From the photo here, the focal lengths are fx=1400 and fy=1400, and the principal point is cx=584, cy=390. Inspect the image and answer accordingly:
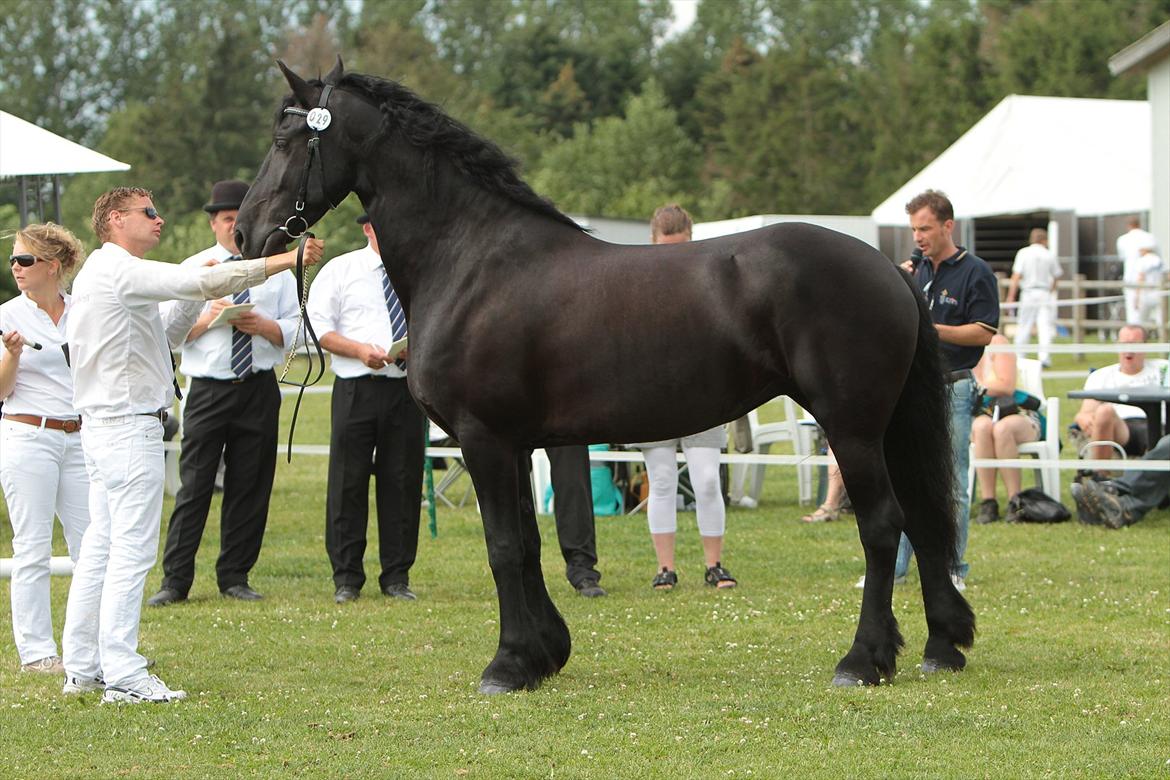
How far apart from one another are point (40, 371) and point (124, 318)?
0.92 metres

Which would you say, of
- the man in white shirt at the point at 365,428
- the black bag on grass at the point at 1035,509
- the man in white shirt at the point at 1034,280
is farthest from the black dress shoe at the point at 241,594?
the man in white shirt at the point at 1034,280

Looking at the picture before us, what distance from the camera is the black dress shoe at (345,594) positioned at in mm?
7934

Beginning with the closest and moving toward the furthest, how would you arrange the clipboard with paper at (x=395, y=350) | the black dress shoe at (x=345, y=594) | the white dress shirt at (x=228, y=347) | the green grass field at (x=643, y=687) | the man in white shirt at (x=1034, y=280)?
the green grass field at (x=643, y=687) → the clipboard with paper at (x=395, y=350) → the white dress shirt at (x=228, y=347) → the black dress shoe at (x=345, y=594) → the man in white shirt at (x=1034, y=280)

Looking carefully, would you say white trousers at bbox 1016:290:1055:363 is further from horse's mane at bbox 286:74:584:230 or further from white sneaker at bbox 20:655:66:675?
white sneaker at bbox 20:655:66:675

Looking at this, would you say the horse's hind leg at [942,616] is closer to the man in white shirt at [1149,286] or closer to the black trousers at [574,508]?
the black trousers at [574,508]

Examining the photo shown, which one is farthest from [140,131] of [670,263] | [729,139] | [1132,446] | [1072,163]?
[670,263]

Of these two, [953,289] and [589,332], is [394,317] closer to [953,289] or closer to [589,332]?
[589,332]

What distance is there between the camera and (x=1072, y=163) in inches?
1071

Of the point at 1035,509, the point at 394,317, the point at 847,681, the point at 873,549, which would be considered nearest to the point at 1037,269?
the point at 1035,509

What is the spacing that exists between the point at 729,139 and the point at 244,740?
48.9 metres

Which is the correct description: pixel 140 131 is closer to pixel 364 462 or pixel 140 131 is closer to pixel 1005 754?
pixel 364 462

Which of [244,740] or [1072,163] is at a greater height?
[1072,163]

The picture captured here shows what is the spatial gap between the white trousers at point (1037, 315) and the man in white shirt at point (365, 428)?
14262 millimetres

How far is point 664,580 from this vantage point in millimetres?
8211
